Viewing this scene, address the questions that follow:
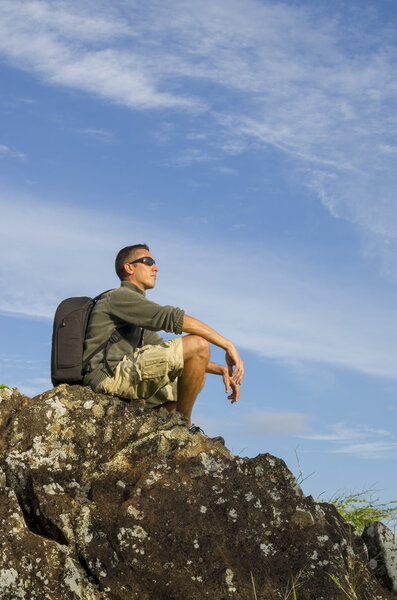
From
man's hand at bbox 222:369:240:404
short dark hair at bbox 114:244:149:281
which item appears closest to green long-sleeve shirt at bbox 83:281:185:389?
short dark hair at bbox 114:244:149:281

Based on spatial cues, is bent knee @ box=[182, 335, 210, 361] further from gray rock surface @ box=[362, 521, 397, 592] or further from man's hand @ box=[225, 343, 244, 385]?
gray rock surface @ box=[362, 521, 397, 592]

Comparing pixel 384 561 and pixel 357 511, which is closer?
pixel 384 561

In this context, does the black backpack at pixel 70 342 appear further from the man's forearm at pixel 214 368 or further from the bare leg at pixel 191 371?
the man's forearm at pixel 214 368

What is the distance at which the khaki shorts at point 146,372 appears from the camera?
777 cm

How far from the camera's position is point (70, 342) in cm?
816

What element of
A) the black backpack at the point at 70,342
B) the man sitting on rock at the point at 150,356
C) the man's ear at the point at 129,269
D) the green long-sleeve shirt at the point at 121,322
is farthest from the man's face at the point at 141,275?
the black backpack at the point at 70,342

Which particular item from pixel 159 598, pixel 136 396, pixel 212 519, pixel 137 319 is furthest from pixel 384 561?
pixel 137 319

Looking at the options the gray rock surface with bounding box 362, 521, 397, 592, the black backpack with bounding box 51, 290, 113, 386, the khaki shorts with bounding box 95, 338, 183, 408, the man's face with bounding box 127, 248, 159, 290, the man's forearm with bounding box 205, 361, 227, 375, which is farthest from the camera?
the man's face with bounding box 127, 248, 159, 290

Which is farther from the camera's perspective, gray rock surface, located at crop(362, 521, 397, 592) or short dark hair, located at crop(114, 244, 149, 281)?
short dark hair, located at crop(114, 244, 149, 281)

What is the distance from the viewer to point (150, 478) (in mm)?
6355

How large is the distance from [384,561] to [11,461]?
387 cm

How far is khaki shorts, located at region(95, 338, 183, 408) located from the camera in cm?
777

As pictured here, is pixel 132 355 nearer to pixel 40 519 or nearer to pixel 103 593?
pixel 40 519

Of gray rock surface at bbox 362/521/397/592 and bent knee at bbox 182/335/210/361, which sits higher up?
bent knee at bbox 182/335/210/361
